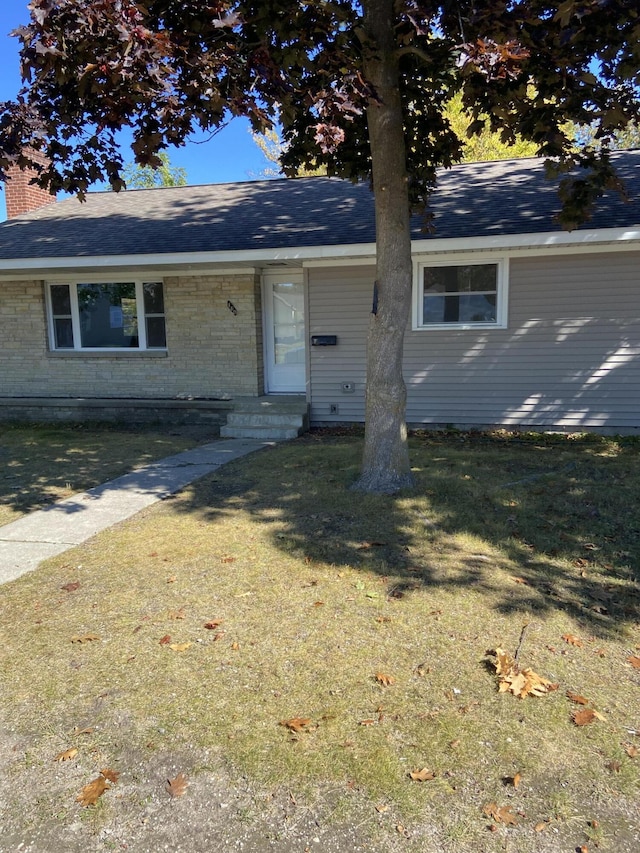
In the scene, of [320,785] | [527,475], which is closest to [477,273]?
[527,475]

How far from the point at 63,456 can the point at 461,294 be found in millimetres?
6194

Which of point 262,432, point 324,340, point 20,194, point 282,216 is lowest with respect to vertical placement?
point 262,432

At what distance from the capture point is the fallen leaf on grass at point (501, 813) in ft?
7.37

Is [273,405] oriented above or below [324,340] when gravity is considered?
below

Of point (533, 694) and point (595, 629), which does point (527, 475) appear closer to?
point (595, 629)

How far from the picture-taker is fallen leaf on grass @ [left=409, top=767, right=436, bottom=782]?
96.3 inches

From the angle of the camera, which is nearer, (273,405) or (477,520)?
(477,520)

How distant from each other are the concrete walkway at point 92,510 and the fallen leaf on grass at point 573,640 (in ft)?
11.8

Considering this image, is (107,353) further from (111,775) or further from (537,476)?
(111,775)

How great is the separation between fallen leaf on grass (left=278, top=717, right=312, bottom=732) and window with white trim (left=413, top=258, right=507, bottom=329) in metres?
7.69

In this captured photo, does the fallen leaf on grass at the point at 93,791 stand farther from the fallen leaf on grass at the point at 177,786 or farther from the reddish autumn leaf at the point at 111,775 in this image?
the fallen leaf on grass at the point at 177,786

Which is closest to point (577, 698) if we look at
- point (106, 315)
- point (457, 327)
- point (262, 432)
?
point (262, 432)

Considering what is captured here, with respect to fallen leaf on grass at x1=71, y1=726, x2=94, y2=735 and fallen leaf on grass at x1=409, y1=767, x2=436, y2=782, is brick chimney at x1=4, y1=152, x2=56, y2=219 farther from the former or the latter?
fallen leaf on grass at x1=409, y1=767, x2=436, y2=782

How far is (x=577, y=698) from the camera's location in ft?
9.61
